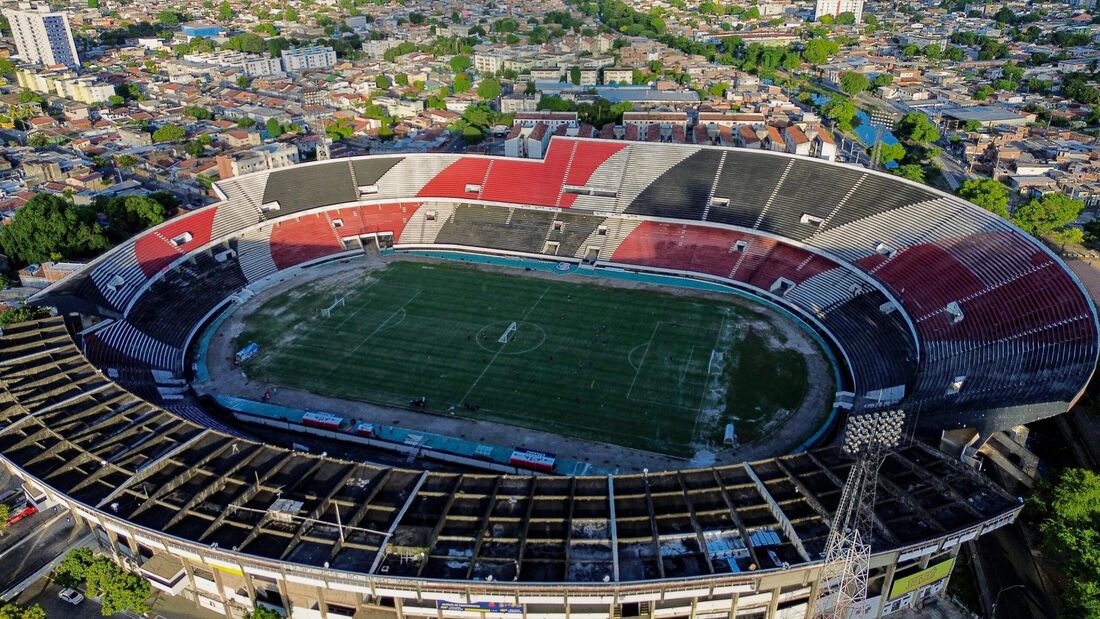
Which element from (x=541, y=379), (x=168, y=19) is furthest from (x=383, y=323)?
(x=168, y=19)

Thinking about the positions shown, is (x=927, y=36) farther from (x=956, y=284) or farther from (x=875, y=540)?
(x=875, y=540)

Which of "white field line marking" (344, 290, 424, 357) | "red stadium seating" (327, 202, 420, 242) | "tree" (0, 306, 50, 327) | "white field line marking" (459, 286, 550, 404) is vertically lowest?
"white field line marking" (459, 286, 550, 404)

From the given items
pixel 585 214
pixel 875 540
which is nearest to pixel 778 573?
pixel 875 540

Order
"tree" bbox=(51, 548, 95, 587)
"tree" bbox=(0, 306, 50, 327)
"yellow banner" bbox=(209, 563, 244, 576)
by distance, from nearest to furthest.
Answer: "yellow banner" bbox=(209, 563, 244, 576) → "tree" bbox=(51, 548, 95, 587) → "tree" bbox=(0, 306, 50, 327)

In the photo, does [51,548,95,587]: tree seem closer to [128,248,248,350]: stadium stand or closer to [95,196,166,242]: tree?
[128,248,248,350]: stadium stand

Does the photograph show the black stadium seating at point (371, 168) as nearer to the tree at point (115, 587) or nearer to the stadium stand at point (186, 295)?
the stadium stand at point (186, 295)

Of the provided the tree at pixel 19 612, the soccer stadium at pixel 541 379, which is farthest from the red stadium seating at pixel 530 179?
the tree at pixel 19 612

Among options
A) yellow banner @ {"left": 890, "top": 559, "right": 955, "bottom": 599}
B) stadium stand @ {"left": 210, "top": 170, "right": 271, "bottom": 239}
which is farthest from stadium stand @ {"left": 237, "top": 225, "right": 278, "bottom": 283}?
yellow banner @ {"left": 890, "top": 559, "right": 955, "bottom": 599}
